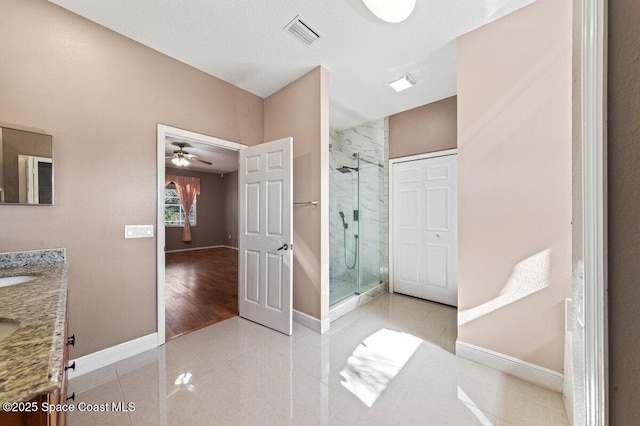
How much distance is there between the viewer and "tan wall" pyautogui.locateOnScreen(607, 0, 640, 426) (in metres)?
0.50

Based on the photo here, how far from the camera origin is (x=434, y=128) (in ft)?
10.8

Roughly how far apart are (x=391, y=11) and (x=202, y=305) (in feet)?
12.0

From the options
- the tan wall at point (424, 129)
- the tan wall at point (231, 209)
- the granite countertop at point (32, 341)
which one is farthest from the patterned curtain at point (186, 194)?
the granite countertop at point (32, 341)

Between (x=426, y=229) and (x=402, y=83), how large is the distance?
193 cm

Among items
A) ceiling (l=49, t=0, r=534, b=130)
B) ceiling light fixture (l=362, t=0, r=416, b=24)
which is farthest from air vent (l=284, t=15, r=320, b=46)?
ceiling light fixture (l=362, t=0, r=416, b=24)

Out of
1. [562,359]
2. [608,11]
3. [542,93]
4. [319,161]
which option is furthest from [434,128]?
[608,11]

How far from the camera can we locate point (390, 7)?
1.42 meters

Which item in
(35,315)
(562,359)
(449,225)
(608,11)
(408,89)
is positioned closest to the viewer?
(608,11)

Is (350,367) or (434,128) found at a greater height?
(434,128)

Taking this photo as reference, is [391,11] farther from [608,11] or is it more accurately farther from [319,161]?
[319,161]

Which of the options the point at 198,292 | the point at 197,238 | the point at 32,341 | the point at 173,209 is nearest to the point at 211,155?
the point at 173,209

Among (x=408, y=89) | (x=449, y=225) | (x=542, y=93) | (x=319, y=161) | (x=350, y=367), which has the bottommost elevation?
(x=350, y=367)

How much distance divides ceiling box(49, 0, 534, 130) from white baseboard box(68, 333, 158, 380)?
2.69m

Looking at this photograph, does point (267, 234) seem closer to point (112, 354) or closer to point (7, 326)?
point (112, 354)
